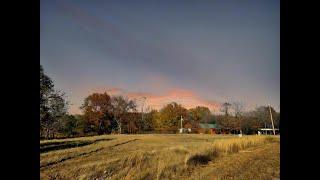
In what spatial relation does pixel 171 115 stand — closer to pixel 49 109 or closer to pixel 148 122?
pixel 148 122

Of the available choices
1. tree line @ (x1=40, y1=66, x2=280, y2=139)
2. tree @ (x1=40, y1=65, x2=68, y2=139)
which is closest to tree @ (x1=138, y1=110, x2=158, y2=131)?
tree line @ (x1=40, y1=66, x2=280, y2=139)

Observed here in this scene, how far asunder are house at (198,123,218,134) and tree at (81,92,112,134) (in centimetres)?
1460

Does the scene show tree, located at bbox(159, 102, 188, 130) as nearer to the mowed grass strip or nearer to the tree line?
the tree line

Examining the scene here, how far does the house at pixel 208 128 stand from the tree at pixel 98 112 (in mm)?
14601

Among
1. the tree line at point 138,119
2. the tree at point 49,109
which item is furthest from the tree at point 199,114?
the tree at point 49,109

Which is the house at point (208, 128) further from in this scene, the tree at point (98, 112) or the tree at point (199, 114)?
the tree at point (98, 112)

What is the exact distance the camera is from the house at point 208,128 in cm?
4915

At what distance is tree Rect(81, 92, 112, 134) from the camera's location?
40.1m

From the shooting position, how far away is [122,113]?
4478 cm
